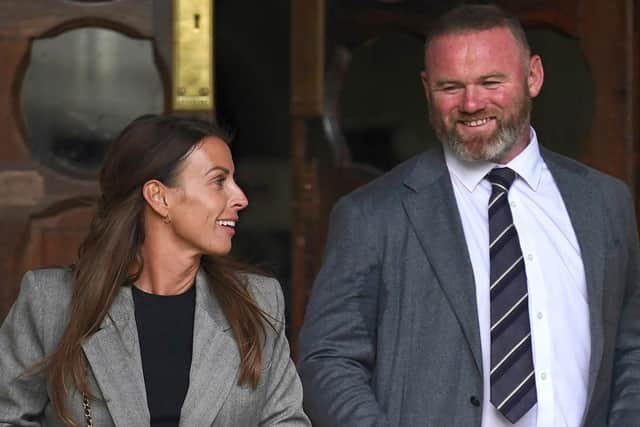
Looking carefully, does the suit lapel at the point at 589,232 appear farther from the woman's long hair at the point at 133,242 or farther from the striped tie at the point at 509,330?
the woman's long hair at the point at 133,242

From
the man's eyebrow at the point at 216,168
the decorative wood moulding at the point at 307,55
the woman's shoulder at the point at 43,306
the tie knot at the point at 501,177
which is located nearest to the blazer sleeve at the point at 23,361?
the woman's shoulder at the point at 43,306

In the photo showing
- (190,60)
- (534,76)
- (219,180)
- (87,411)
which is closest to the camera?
(87,411)

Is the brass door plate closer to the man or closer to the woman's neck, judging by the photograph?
the man

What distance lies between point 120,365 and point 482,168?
1.04m

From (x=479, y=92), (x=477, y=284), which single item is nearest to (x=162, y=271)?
(x=477, y=284)

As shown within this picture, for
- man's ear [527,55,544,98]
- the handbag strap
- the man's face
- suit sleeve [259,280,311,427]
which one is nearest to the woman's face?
suit sleeve [259,280,311,427]

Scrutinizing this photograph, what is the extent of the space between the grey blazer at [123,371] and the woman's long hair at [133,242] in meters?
0.03

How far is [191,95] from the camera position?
201 inches

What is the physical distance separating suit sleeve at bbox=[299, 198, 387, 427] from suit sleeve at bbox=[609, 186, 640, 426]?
0.60m

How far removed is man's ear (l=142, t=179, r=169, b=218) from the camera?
3711mm

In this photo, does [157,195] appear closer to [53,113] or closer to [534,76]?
[534,76]

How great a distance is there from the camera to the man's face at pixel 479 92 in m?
3.80

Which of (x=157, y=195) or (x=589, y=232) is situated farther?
(x=589, y=232)

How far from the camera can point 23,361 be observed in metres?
3.61
